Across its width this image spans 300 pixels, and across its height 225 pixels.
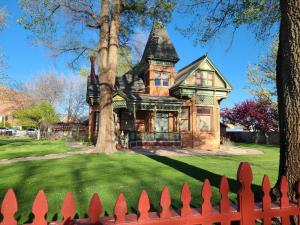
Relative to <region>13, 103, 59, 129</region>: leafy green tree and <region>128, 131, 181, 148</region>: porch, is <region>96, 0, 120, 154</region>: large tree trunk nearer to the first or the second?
<region>128, 131, 181, 148</region>: porch

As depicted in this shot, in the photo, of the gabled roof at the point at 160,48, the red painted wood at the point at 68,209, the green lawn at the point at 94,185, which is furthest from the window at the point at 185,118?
the red painted wood at the point at 68,209

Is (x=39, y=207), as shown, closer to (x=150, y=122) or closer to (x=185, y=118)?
(x=150, y=122)

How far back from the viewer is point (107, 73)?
1764 cm

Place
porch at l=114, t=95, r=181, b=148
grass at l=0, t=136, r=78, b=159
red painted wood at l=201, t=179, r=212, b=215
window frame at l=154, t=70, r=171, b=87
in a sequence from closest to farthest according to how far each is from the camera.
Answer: red painted wood at l=201, t=179, r=212, b=215 → grass at l=0, t=136, r=78, b=159 → porch at l=114, t=95, r=181, b=148 → window frame at l=154, t=70, r=171, b=87

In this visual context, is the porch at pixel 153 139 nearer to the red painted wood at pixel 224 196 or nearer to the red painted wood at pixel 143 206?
the red painted wood at pixel 224 196

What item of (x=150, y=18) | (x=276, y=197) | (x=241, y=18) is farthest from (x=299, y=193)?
(x=150, y=18)

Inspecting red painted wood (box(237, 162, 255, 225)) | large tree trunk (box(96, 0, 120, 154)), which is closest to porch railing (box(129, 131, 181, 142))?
large tree trunk (box(96, 0, 120, 154))

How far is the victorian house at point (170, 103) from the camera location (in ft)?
77.6

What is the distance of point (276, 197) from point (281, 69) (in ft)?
6.43

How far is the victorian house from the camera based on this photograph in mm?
23641

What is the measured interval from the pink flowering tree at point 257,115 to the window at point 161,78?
14713 mm

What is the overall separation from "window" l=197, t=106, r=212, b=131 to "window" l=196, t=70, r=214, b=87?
2.26 meters

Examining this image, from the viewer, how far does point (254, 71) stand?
109 feet

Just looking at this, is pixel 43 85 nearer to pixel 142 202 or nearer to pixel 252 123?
pixel 252 123
